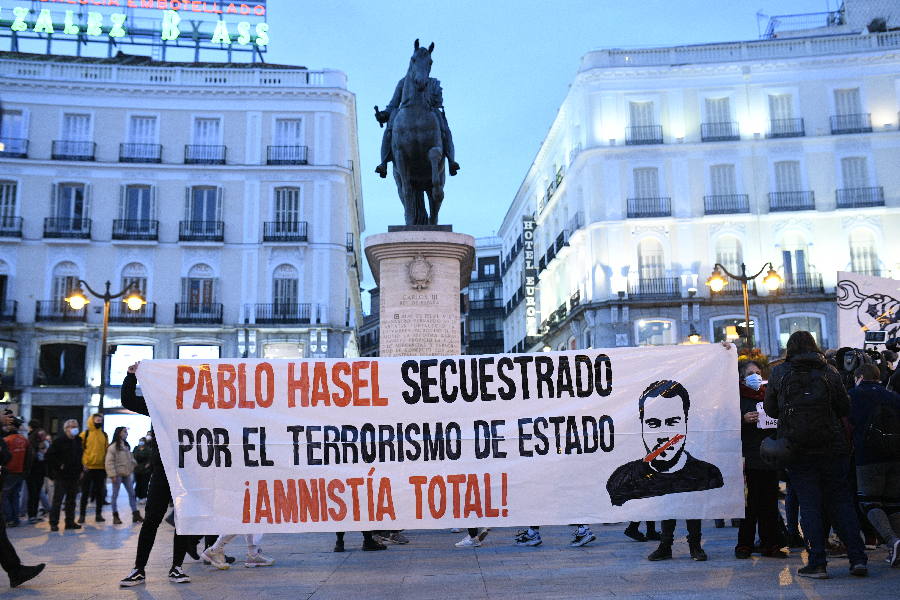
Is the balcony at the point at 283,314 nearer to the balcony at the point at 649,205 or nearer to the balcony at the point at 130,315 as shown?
the balcony at the point at 130,315

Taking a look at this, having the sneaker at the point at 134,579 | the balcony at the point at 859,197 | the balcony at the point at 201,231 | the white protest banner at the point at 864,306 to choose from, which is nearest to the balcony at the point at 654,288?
the balcony at the point at 859,197

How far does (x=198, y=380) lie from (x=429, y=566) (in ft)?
8.72

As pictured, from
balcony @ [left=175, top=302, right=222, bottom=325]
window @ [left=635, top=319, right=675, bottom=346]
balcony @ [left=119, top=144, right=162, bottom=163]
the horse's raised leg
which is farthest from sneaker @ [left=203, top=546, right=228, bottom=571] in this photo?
balcony @ [left=119, top=144, right=162, bottom=163]

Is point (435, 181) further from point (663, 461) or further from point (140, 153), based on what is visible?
point (140, 153)

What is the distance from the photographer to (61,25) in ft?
136

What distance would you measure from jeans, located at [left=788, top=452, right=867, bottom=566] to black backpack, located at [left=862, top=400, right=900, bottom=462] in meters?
0.53

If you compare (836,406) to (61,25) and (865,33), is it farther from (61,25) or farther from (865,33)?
(61,25)

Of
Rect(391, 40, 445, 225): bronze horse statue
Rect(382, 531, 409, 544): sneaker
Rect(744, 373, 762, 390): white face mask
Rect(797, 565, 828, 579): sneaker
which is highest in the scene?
Rect(391, 40, 445, 225): bronze horse statue

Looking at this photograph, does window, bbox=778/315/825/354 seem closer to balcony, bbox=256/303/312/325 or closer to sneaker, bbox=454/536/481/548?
balcony, bbox=256/303/312/325

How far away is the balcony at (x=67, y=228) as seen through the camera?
120 feet

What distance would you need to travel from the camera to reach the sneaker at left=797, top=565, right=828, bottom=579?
6004mm

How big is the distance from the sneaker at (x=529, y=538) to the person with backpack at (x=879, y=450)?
10.3 ft

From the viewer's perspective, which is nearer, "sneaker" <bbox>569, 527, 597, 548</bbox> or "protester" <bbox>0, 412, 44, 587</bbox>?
"protester" <bbox>0, 412, 44, 587</bbox>

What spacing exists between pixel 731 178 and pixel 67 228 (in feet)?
102
